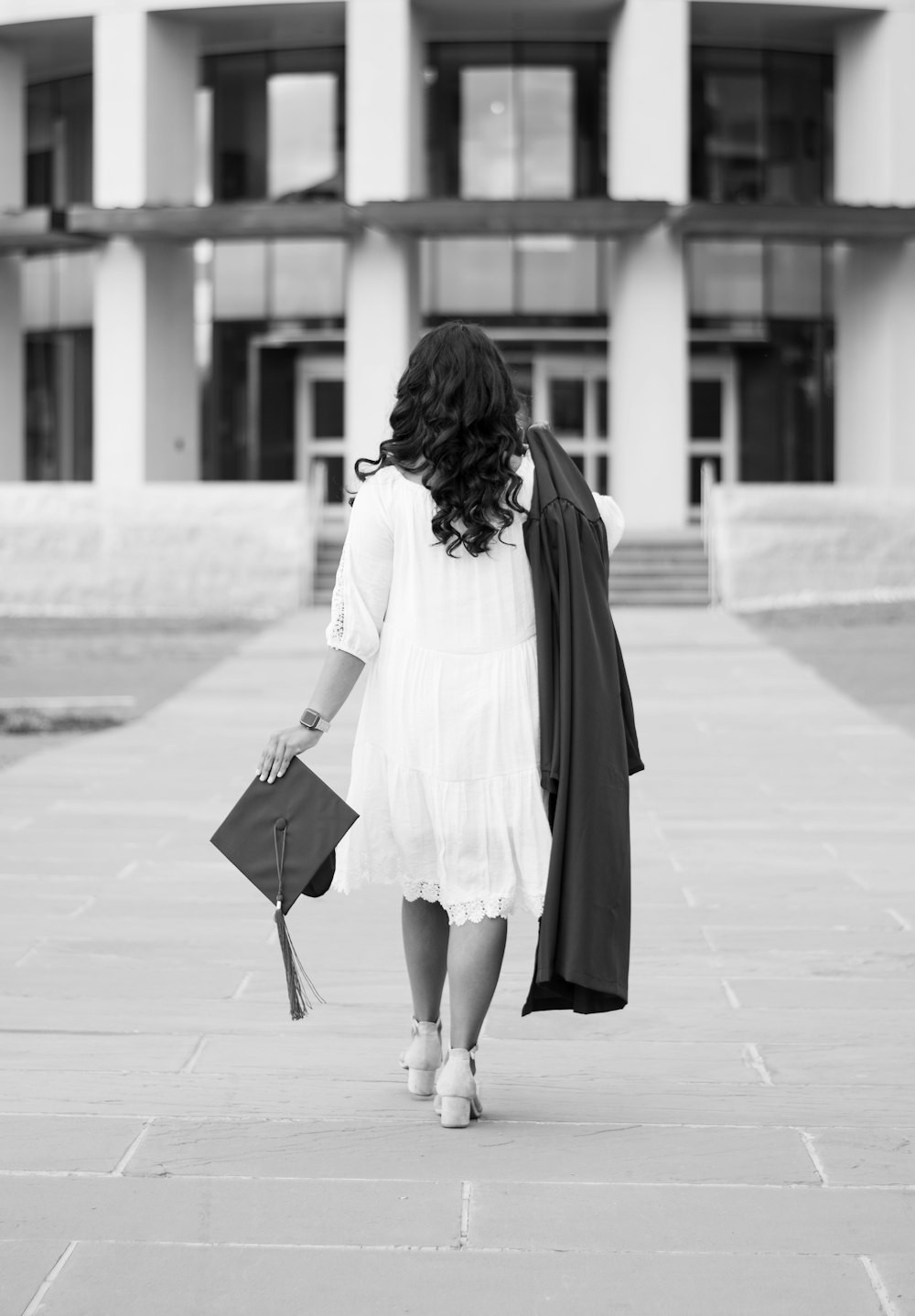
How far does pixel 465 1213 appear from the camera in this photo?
10.9 feet

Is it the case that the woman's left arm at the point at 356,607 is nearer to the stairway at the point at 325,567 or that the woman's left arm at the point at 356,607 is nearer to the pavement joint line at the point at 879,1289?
the pavement joint line at the point at 879,1289

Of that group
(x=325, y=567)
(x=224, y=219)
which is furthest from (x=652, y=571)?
(x=224, y=219)

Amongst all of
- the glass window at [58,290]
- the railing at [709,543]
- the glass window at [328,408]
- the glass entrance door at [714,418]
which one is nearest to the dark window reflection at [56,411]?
the glass window at [58,290]

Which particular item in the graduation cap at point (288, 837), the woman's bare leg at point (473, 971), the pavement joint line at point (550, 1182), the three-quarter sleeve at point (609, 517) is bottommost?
the pavement joint line at point (550, 1182)

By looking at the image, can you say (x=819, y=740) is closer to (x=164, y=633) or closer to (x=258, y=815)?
(x=258, y=815)

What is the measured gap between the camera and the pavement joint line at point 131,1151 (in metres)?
3.55

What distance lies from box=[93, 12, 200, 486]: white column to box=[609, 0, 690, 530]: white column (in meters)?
7.30

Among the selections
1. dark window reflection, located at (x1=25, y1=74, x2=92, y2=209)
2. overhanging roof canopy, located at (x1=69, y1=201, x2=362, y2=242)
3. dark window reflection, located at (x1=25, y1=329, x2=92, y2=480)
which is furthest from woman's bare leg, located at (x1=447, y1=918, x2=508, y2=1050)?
dark window reflection, located at (x1=25, y1=74, x2=92, y2=209)

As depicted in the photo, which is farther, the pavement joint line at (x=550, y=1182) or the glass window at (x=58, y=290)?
the glass window at (x=58, y=290)

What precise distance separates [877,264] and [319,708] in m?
28.1

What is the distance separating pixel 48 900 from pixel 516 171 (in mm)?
27660

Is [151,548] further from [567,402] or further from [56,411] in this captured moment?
[567,402]

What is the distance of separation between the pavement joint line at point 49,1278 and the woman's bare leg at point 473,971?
102 cm

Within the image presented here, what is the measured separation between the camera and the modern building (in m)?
28.7
